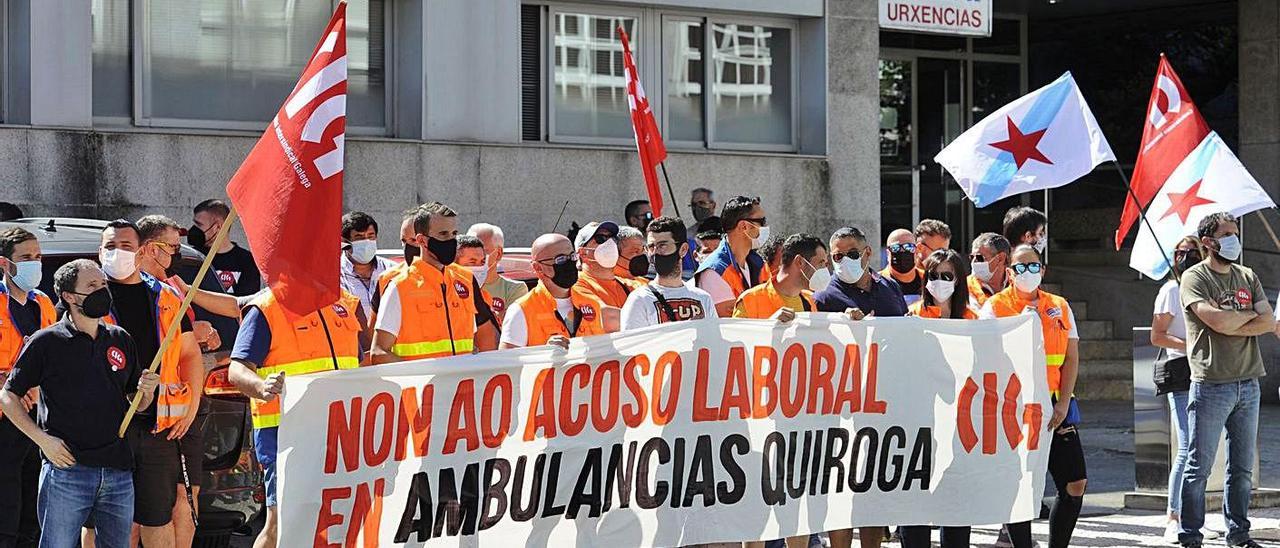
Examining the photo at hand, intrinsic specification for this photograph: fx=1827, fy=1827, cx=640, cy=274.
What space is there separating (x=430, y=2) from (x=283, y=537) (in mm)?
9091

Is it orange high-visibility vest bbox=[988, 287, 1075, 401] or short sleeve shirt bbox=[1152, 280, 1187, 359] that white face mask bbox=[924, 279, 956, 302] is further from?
short sleeve shirt bbox=[1152, 280, 1187, 359]

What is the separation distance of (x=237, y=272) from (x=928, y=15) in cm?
903

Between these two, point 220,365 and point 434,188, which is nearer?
point 220,365

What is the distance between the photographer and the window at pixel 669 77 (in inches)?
647

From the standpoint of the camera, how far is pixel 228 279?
10.5 m

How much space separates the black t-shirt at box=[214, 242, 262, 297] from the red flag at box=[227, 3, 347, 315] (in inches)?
124

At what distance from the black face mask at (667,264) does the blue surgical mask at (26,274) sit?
2.77 meters

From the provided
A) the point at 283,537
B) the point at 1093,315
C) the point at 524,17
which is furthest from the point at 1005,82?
the point at 283,537

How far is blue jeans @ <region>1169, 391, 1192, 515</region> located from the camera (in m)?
10.2

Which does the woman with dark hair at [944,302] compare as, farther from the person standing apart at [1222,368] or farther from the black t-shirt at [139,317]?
the black t-shirt at [139,317]

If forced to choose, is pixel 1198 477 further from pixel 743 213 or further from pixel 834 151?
pixel 834 151

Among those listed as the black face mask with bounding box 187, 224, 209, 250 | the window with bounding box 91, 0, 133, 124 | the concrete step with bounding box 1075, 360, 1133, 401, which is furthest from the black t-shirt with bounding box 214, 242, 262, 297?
the concrete step with bounding box 1075, 360, 1133, 401

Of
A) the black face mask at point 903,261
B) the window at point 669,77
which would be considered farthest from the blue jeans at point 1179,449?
the window at point 669,77

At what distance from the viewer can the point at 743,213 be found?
9.88m
